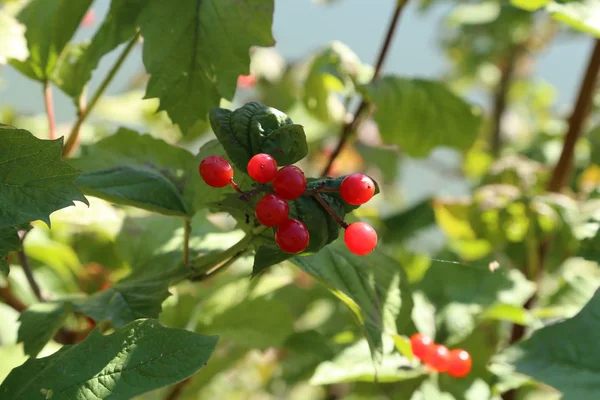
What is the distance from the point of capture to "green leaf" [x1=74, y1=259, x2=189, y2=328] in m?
0.50

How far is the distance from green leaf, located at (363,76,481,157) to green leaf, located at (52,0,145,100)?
1.08ft

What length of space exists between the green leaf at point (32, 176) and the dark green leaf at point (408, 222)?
2.83 ft

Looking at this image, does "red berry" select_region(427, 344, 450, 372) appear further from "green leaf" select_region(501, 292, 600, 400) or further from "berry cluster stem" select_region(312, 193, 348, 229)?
"berry cluster stem" select_region(312, 193, 348, 229)

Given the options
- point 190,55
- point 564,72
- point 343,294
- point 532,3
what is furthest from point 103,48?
point 564,72

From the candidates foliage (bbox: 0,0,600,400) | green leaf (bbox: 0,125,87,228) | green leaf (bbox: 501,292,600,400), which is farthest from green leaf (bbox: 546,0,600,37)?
green leaf (bbox: 0,125,87,228)

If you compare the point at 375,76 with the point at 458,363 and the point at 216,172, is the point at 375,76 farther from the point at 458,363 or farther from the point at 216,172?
the point at 216,172

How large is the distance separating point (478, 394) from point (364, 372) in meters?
0.16

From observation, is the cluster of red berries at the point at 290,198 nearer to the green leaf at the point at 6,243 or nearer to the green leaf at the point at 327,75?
the green leaf at the point at 6,243

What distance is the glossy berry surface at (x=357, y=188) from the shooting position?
40 cm

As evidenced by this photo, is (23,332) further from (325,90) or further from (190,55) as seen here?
(325,90)

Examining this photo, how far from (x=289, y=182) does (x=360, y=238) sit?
60 millimetres

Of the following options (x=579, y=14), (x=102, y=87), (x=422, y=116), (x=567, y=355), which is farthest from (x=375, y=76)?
(x=567, y=355)

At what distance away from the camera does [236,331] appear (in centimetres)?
80

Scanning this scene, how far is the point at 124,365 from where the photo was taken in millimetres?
418
